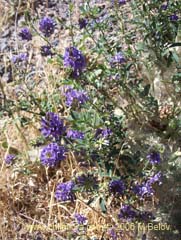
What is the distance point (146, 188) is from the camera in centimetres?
214

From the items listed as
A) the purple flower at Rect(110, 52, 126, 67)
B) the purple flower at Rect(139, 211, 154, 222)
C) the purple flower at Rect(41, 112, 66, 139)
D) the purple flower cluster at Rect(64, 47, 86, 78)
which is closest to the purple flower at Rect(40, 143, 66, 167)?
the purple flower at Rect(41, 112, 66, 139)

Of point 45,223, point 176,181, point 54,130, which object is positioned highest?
point 54,130

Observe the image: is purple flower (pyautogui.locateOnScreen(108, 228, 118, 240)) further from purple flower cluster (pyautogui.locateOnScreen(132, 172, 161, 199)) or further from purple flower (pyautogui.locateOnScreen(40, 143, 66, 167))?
purple flower (pyautogui.locateOnScreen(40, 143, 66, 167))

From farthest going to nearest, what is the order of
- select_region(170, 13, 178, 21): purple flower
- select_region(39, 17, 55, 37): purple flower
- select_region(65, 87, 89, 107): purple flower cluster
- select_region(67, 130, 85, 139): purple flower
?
select_region(170, 13, 178, 21): purple flower
select_region(39, 17, 55, 37): purple flower
select_region(65, 87, 89, 107): purple flower cluster
select_region(67, 130, 85, 139): purple flower

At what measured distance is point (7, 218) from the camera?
8.29ft

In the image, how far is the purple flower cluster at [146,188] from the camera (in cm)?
214

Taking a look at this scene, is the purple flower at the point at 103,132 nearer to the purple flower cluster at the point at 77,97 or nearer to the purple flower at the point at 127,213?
the purple flower cluster at the point at 77,97

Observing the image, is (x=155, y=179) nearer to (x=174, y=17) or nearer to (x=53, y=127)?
(x=53, y=127)

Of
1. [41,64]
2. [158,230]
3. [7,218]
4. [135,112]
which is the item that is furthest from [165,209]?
[41,64]

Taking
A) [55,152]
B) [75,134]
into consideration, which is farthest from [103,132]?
[55,152]

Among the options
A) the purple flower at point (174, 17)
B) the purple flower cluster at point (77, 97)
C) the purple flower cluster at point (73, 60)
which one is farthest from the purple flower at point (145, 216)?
the purple flower at point (174, 17)

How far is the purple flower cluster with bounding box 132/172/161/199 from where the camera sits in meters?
2.14

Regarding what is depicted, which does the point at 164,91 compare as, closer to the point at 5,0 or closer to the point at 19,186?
the point at 19,186

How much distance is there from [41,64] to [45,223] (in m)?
1.16
